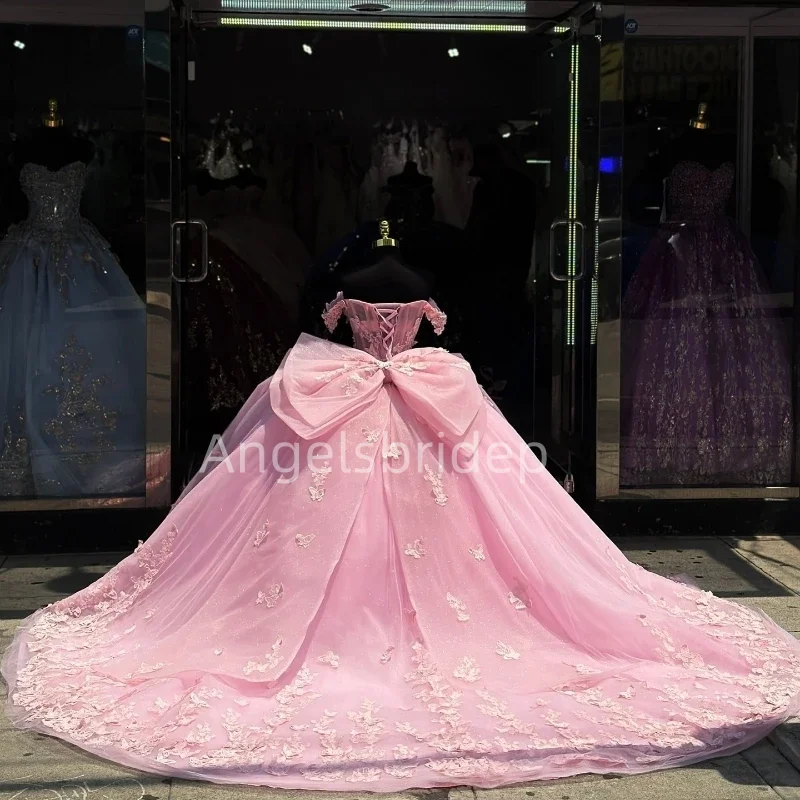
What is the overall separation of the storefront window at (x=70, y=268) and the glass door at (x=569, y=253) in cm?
188

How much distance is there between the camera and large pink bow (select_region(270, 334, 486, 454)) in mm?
4035

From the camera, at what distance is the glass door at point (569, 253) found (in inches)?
216

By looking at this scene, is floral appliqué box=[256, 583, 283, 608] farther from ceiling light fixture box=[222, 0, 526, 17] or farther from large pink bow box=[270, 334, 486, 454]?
ceiling light fixture box=[222, 0, 526, 17]

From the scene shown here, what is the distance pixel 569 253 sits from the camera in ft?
18.8

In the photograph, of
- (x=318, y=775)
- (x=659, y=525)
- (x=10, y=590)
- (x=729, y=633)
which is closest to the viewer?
(x=318, y=775)

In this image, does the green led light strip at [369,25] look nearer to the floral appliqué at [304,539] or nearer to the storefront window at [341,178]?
the storefront window at [341,178]

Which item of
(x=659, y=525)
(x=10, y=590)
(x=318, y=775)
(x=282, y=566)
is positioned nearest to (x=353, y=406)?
(x=282, y=566)

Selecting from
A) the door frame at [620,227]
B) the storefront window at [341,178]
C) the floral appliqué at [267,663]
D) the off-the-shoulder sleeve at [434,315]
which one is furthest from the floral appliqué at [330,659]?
the storefront window at [341,178]

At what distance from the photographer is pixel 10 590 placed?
4824 mm

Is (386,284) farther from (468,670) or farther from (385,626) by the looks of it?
(468,670)

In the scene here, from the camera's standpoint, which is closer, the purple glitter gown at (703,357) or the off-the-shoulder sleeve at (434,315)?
the off-the-shoulder sleeve at (434,315)

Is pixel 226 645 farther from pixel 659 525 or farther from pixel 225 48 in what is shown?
pixel 225 48

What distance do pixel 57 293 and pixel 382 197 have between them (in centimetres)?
173

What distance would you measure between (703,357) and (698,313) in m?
0.20
